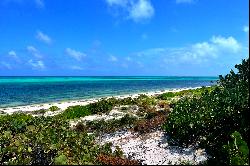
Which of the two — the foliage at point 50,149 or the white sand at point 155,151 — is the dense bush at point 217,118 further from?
the foliage at point 50,149

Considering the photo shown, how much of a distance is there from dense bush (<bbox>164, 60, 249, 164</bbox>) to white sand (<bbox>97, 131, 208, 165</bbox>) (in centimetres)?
39

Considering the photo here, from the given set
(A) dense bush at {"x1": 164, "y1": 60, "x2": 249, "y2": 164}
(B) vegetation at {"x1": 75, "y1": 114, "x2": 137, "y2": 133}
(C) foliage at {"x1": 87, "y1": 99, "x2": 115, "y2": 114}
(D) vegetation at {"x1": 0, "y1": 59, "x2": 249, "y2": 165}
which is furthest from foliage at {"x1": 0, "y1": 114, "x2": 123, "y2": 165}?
(C) foliage at {"x1": 87, "y1": 99, "x2": 115, "y2": 114}

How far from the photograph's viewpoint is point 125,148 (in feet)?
49.2

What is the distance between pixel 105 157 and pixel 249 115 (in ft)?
15.4

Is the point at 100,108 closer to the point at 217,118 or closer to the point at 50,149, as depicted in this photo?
the point at 217,118

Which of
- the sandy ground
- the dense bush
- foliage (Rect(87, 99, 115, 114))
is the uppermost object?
the dense bush

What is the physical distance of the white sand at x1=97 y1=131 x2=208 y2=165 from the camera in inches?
503

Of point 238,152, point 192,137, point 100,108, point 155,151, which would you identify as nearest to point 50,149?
point 155,151

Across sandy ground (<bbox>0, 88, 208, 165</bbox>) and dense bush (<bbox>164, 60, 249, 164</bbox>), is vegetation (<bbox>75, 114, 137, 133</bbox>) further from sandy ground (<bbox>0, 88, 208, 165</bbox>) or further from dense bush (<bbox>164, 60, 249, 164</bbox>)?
dense bush (<bbox>164, 60, 249, 164</bbox>)

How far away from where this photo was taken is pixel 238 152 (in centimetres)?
1078

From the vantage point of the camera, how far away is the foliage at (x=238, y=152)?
10.3 m

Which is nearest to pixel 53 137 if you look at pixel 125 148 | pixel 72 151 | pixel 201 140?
pixel 72 151

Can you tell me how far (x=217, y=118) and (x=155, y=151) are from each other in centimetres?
246

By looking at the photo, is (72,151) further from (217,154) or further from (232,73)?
(232,73)
